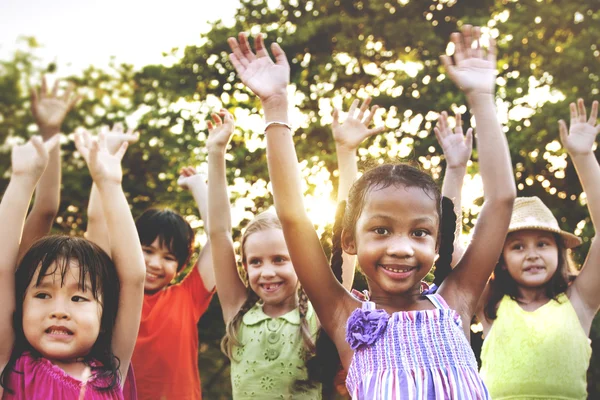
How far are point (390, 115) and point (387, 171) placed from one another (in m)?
5.17

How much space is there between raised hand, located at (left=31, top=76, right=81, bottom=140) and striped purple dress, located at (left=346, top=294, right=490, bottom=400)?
73.5 inches

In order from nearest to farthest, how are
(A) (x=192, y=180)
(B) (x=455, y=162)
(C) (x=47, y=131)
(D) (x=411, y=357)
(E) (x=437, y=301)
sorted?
(D) (x=411, y=357)
(E) (x=437, y=301)
(B) (x=455, y=162)
(C) (x=47, y=131)
(A) (x=192, y=180)

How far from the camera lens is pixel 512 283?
13.1ft

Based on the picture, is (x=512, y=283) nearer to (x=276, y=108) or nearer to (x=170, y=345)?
(x=170, y=345)

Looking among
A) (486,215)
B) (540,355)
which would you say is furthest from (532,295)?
(486,215)

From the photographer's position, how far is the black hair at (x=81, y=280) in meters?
2.59

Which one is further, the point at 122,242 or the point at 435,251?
the point at 122,242

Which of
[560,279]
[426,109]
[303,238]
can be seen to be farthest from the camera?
[426,109]

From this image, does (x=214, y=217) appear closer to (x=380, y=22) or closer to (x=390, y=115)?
(x=390, y=115)

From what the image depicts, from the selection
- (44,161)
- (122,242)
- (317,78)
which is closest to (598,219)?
(122,242)

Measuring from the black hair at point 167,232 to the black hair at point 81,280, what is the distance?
1366mm

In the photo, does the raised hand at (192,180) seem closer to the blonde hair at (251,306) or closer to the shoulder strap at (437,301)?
the blonde hair at (251,306)

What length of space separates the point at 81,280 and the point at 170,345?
51.5 inches

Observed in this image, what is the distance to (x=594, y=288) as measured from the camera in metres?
3.66
